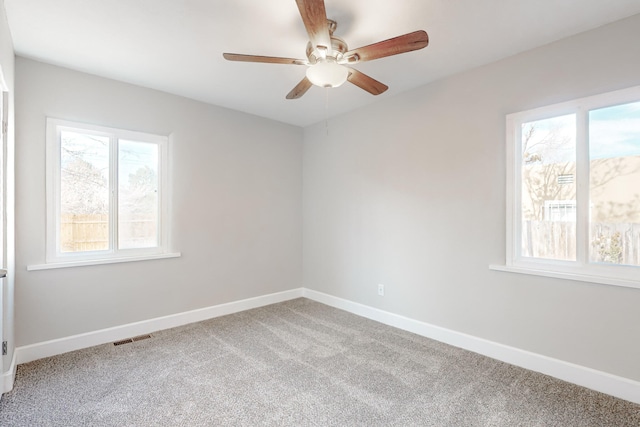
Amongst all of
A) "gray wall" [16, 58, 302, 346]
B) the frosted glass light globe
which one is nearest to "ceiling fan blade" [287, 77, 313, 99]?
the frosted glass light globe

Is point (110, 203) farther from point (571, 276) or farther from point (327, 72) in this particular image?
point (571, 276)

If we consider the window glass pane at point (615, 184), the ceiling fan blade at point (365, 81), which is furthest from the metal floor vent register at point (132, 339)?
the window glass pane at point (615, 184)

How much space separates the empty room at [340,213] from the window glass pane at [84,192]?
0.02 m

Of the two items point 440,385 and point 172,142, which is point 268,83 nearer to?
point 172,142

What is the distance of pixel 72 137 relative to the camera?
111 inches

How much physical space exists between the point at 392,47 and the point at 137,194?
2.77 meters

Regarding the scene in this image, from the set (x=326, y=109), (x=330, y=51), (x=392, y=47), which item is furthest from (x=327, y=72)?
(x=326, y=109)

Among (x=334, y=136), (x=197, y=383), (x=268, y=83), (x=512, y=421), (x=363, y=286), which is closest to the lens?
(x=512, y=421)

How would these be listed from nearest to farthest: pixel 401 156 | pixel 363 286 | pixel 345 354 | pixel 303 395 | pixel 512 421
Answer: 1. pixel 512 421
2. pixel 303 395
3. pixel 345 354
4. pixel 401 156
5. pixel 363 286

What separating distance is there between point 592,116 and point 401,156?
1539 mm

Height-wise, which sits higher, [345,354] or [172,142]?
[172,142]

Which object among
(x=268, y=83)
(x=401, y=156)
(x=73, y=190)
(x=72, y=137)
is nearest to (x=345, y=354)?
(x=401, y=156)

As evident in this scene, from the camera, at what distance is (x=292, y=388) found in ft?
7.20

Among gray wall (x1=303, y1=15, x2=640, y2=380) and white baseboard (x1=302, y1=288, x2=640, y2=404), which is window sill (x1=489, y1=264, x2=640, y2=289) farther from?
white baseboard (x1=302, y1=288, x2=640, y2=404)
